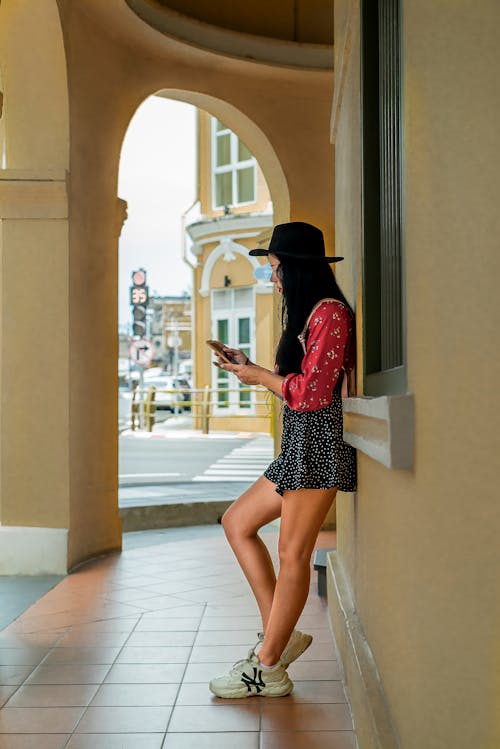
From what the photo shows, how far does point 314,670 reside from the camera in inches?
159

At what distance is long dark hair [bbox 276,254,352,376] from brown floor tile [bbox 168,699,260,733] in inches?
49.1

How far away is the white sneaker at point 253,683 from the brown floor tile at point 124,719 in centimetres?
23

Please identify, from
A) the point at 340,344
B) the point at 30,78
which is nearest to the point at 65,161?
the point at 30,78

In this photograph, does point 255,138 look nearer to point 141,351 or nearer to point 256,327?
point 256,327

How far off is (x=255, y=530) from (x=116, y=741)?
925mm

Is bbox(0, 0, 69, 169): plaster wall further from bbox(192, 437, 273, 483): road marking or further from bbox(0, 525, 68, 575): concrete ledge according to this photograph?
bbox(192, 437, 273, 483): road marking

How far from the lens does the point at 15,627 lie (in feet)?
16.0

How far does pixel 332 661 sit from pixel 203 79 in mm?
5216

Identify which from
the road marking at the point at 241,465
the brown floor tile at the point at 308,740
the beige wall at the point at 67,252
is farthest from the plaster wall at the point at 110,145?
the road marking at the point at 241,465

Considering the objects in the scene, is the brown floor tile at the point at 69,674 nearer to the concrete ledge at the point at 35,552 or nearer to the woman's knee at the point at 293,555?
the woman's knee at the point at 293,555

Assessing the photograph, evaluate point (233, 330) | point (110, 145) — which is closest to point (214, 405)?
point (233, 330)

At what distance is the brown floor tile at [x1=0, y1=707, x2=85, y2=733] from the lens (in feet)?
11.0

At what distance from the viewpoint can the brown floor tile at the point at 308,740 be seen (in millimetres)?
3146

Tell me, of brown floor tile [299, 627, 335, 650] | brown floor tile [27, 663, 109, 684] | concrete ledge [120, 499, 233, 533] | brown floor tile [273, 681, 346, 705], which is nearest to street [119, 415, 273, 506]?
concrete ledge [120, 499, 233, 533]
